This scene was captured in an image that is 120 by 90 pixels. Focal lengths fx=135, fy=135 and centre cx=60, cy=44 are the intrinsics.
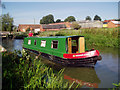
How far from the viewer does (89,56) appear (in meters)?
7.88

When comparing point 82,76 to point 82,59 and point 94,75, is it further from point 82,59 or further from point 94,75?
point 82,59

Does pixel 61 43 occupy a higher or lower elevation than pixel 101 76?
higher

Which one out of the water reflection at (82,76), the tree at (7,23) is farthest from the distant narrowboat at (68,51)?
the tree at (7,23)

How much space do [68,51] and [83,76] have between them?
6.59ft

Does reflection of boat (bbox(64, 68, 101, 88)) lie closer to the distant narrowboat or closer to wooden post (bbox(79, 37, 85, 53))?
the distant narrowboat

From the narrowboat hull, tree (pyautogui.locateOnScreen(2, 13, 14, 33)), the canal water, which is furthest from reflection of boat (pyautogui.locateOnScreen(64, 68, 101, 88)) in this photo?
tree (pyautogui.locateOnScreen(2, 13, 14, 33))

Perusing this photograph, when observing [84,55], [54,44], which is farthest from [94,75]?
[54,44]

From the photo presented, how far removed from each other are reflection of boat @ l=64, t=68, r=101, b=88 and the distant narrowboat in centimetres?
37

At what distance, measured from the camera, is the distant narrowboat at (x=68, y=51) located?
7.95m

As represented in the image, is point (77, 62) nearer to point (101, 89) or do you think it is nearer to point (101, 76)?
point (101, 76)

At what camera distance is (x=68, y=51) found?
339 inches

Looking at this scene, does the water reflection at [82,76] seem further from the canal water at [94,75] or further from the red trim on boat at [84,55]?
the red trim on boat at [84,55]

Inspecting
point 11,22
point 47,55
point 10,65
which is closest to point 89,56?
point 47,55

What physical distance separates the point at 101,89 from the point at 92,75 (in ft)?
5.49
